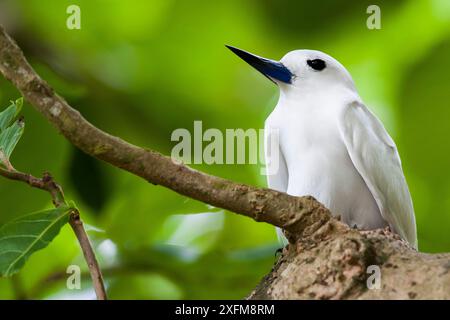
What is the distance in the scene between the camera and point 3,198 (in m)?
2.72

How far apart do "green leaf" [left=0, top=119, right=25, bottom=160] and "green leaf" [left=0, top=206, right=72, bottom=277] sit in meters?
0.16

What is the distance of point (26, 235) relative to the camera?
1581mm

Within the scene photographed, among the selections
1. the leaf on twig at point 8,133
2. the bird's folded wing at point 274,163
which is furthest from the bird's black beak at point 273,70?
the leaf on twig at point 8,133

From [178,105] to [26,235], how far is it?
4.00 feet

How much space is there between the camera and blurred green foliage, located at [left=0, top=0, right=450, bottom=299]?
2.71 m

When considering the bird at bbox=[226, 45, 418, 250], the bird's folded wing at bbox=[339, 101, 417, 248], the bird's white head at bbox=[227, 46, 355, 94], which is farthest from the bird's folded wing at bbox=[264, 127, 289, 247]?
the bird's folded wing at bbox=[339, 101, 417, 248]

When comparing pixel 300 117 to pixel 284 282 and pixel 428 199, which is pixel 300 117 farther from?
pixel 284 282

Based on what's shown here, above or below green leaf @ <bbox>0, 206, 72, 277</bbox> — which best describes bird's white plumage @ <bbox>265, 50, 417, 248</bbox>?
above

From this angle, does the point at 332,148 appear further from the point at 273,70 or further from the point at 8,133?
the point at 8,133

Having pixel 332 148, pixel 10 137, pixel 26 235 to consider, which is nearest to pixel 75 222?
pixel 26 235

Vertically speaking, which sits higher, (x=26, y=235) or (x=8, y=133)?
(x=8, y=133)

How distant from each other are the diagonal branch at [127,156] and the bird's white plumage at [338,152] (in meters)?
0.93

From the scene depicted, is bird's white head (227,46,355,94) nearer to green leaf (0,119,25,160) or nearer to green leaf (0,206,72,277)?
green leaf (0,119,25,160)

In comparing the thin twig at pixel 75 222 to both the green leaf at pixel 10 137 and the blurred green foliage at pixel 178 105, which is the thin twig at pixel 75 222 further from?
the blurred green foliage at pixel 178 105
